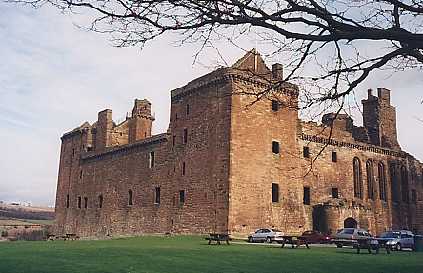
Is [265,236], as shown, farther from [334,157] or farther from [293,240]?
[334,157]

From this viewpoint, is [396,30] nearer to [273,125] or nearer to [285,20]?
[285,20]

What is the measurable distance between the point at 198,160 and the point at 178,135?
3505mm

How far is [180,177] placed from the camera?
34.6m

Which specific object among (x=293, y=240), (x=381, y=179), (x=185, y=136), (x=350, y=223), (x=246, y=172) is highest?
(x=185, y=136)

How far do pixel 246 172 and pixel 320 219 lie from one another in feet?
24.3

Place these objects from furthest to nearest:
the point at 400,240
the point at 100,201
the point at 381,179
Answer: the point at 100,201
the point at 381,179
the point at 400,240

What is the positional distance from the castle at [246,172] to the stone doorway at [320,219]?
0.07m

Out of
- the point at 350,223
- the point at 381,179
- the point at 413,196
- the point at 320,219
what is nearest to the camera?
the point at 320,219

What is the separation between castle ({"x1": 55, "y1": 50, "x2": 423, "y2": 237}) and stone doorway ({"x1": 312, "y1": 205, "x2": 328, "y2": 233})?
0.07 metres

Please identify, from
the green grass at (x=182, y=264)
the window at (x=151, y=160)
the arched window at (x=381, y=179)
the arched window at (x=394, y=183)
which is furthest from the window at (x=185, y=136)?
the arched window at (x=394, y=183)

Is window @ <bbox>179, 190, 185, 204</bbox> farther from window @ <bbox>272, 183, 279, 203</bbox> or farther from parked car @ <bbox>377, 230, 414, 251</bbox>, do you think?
parked car @ <bbox>377, 230, 414, 251</bbox>

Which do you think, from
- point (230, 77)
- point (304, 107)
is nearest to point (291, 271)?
point (304, 107)

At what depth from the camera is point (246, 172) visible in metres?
31.4

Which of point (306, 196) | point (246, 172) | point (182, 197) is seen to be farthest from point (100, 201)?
point (306, 196)
